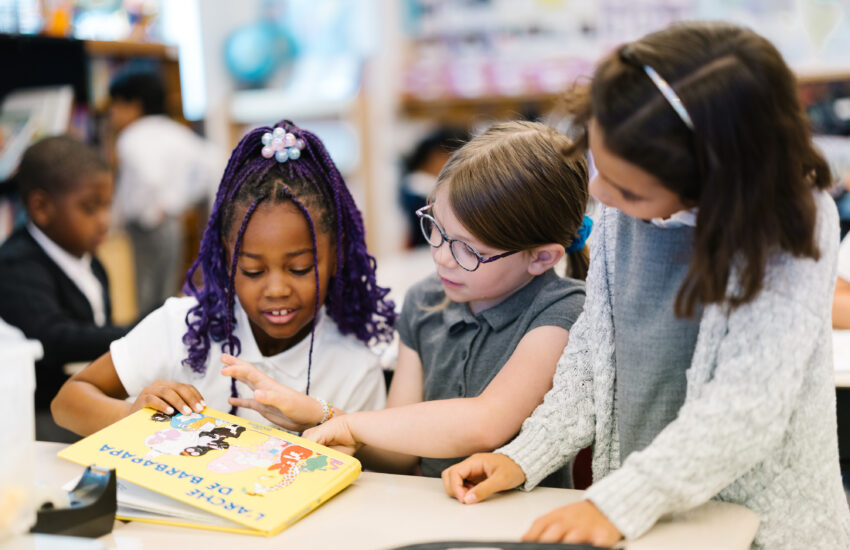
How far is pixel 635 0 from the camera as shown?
449 cm

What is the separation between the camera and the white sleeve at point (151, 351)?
1.23m

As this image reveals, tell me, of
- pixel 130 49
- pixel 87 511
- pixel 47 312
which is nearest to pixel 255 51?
pixel 130 49

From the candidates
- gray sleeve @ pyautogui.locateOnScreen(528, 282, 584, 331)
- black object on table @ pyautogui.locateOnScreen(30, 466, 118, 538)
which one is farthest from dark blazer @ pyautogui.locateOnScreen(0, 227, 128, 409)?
gray sleeve @ pyautogui.locateOnScreen(528, 282, 584, 331)

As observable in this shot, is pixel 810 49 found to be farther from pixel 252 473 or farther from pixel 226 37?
pixel 252 473

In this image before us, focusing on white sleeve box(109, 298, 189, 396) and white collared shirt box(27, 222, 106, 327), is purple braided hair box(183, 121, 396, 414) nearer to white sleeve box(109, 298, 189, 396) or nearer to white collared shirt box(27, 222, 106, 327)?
white sleeve box(109, 298, 189, 396)

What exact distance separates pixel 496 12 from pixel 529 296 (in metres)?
4.04

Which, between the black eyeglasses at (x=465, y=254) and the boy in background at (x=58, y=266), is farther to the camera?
the boy in background at (x=58, y=266)

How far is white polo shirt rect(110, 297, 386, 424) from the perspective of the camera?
124 cm

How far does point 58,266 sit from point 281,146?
3.47 feet

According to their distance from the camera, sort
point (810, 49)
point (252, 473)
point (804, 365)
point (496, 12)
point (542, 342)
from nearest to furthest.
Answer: point (804, 365) → point (252, 473) → point (542, 342) → point (810, 49) → point (496, 12)

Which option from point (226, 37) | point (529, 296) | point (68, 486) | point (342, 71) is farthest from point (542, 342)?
point (226, 37)

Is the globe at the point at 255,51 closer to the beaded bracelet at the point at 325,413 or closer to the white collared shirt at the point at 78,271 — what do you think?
the white collared shirt at the point at 78,271

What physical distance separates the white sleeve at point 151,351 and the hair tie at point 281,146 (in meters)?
0.30

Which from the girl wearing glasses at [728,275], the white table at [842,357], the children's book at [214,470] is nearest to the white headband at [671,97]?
the girl wearing glasses at [728,275]
